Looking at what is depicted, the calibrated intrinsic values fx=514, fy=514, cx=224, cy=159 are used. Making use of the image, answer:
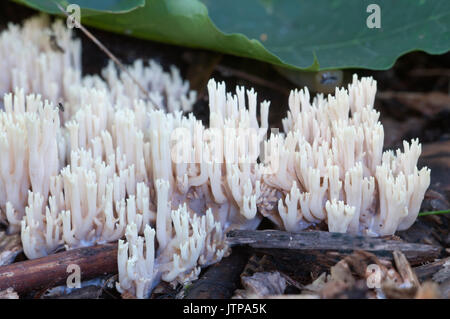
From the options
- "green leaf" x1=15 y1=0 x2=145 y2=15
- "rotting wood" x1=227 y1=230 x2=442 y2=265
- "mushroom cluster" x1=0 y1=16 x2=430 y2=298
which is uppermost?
"green leaf" x1=15 y1=0 x2=145 y2=15

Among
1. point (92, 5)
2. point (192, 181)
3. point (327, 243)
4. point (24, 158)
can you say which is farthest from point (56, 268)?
point (92, 5)

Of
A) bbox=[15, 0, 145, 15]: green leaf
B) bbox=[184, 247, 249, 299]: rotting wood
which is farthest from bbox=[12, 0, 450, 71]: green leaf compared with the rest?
bbox=[184, 247, 249, 299]: rotting wood

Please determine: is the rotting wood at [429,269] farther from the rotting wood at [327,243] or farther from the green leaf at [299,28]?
Result: the green leaf at [299,28]

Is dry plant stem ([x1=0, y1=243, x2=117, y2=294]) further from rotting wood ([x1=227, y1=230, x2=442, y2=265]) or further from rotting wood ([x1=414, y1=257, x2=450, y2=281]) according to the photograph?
rotting wood ([x1=414, y1=257, x2=450, y2=281])

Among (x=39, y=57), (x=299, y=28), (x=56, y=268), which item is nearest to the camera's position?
(x=56, y=268)

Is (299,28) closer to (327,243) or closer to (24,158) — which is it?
(327,243)

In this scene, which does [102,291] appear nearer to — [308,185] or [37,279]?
[37,279]
